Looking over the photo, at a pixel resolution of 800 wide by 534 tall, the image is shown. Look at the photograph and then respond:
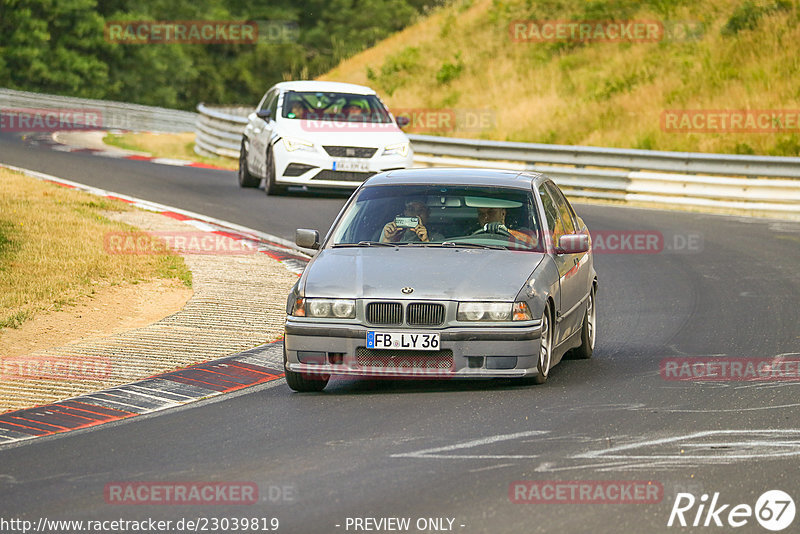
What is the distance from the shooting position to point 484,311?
8938mm

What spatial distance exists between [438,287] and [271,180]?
43.6 ft

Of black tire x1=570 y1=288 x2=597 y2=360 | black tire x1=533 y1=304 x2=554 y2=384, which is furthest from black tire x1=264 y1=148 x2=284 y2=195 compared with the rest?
black tire x1=533 y1=304 x2=554 y2=384

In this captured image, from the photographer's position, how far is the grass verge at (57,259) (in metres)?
12.8

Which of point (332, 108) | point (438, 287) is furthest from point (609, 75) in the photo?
point (438, 287)

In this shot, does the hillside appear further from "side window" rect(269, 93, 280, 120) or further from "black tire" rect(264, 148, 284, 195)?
"black tire" rect(264, 148, 284, 195)

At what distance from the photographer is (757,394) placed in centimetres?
920

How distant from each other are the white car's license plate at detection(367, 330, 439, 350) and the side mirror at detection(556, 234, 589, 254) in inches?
60.7

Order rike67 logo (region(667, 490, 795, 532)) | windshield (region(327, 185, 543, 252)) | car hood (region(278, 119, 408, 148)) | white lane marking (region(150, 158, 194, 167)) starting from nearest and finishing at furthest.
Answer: rike67 logo (region(667, 490, 795, 532))
windshield (region(327, 185, 543, 252))
car hood (region(278, 119, 408, 148))
white lane marking (region(150, 158, 194, 167))

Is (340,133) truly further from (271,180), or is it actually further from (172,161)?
(172,161)

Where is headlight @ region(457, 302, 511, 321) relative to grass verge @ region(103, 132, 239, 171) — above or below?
above

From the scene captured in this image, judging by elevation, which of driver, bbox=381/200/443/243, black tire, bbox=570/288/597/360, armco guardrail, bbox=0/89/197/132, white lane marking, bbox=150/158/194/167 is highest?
driver, bbox=381/200/443/243

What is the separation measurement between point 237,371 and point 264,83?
60592 millimetres

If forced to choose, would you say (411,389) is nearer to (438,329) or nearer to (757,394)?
(438,329)

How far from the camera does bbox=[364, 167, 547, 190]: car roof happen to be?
10.4 metres
